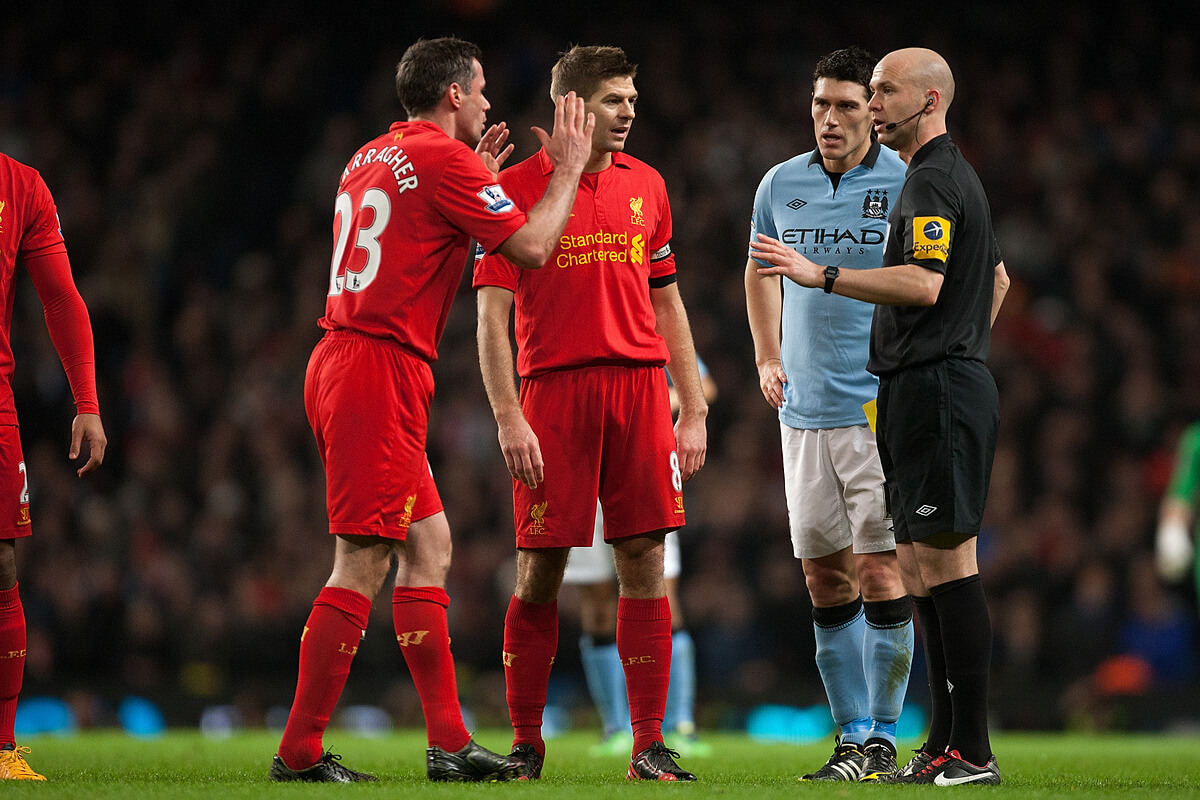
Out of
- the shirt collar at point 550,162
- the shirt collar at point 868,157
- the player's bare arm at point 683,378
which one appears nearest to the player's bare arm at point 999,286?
the shirt collar at point 868,157

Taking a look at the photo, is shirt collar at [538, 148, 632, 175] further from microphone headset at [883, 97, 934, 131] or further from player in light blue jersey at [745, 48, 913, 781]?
microphone headset at [883, 97, 934, 131]

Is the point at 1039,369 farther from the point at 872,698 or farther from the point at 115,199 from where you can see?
the point at 115,199

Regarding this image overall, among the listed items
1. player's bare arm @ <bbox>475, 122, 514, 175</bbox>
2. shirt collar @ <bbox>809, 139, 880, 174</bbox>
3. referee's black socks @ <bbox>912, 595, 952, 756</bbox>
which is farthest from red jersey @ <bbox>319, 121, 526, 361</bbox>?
referee's black socks @ <bbox>912, 595, 952, 756</bbox>

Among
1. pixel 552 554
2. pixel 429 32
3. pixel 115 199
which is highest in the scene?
pixel 429 32

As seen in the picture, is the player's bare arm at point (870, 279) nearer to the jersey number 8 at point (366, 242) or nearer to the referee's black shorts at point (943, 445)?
the referee's black shorts at point (943, 445)

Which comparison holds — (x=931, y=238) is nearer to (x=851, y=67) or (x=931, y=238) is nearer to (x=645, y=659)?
(x=851, y=67)

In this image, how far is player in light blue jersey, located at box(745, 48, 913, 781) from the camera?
17.3 ft

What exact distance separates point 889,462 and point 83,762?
3.69 meters

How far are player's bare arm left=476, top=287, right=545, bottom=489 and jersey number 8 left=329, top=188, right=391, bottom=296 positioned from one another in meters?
0.48

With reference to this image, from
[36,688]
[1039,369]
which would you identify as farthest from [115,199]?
[1039,369]

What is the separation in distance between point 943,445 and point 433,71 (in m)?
2.26

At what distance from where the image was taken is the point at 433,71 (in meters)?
4.82

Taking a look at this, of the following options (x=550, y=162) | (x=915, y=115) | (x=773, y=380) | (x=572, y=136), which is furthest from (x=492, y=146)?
(x=915, y=115)

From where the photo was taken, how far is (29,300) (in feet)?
43.7
